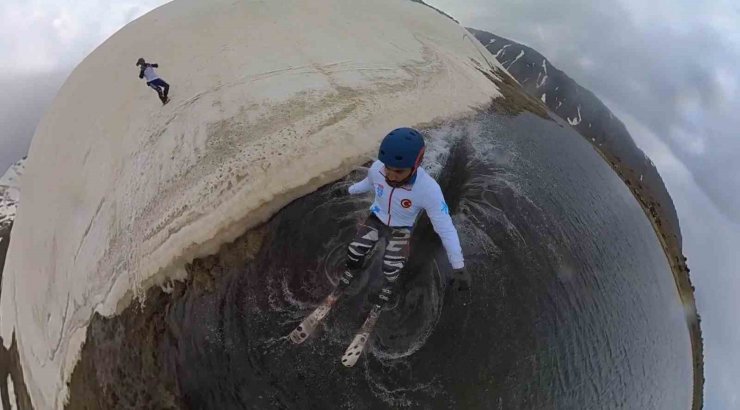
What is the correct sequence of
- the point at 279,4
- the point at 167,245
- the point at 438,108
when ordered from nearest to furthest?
the point at 167,245 < the point at 438,108 < the point at 279,4

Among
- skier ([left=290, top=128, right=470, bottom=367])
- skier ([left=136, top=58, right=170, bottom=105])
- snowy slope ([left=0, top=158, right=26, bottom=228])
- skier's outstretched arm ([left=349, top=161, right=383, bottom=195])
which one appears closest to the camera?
skier ([left=290, top=128, right=470, bottom=367])

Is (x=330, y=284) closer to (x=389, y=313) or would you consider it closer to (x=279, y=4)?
(x=389, y=313)

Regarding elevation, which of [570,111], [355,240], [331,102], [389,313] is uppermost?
[570,111]

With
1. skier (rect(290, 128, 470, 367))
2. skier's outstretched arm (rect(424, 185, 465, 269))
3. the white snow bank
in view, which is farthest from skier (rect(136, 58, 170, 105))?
skier's outstretched arm (rect(424, 185, 465, 269))

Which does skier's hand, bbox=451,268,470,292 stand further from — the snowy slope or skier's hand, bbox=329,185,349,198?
the snowy slope

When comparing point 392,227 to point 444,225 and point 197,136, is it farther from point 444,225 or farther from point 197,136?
point 197,136

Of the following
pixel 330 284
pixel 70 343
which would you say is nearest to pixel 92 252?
pixel 70 343

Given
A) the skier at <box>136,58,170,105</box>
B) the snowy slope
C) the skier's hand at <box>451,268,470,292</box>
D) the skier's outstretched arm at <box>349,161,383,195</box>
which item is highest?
the snowy slope

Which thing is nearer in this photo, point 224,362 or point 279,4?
point 224,362
